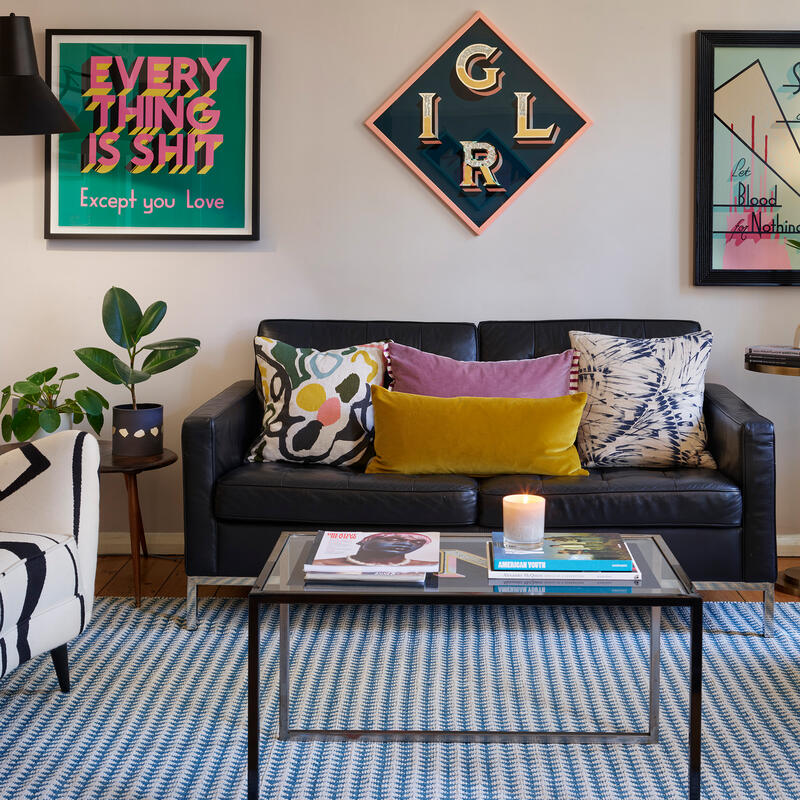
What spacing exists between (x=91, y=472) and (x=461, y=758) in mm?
1105

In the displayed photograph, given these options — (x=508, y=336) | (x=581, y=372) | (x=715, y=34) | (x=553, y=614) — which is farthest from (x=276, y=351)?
(x=715, y=34)

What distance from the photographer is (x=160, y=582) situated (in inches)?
126

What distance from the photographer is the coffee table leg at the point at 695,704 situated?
171 centimetres

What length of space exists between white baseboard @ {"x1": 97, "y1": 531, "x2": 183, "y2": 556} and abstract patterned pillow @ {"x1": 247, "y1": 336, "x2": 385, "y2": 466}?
739 mm

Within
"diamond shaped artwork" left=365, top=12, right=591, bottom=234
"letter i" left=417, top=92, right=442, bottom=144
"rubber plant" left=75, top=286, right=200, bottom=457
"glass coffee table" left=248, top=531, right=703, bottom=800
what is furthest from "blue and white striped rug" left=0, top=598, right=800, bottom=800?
"letter i" left=417, top=92, right=442, bottom=144

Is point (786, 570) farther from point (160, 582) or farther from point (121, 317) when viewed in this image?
point (121, 317)

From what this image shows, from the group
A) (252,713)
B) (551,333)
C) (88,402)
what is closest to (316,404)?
(88,402)

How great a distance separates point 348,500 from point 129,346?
96 centimetres

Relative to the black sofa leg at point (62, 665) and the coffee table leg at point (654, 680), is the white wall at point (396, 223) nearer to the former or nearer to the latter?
the black sofa leg at point (62, 665)

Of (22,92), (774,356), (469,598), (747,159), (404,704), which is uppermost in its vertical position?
(22,92)

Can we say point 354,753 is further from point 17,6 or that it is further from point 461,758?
point 17,6

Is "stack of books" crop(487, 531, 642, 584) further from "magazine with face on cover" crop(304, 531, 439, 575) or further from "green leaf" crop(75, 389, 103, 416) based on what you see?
"green leaf" crop(75, 389, 103, 416)

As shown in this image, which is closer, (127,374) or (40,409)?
(127,374)

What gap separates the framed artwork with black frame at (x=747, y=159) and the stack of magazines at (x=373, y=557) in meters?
1.90
